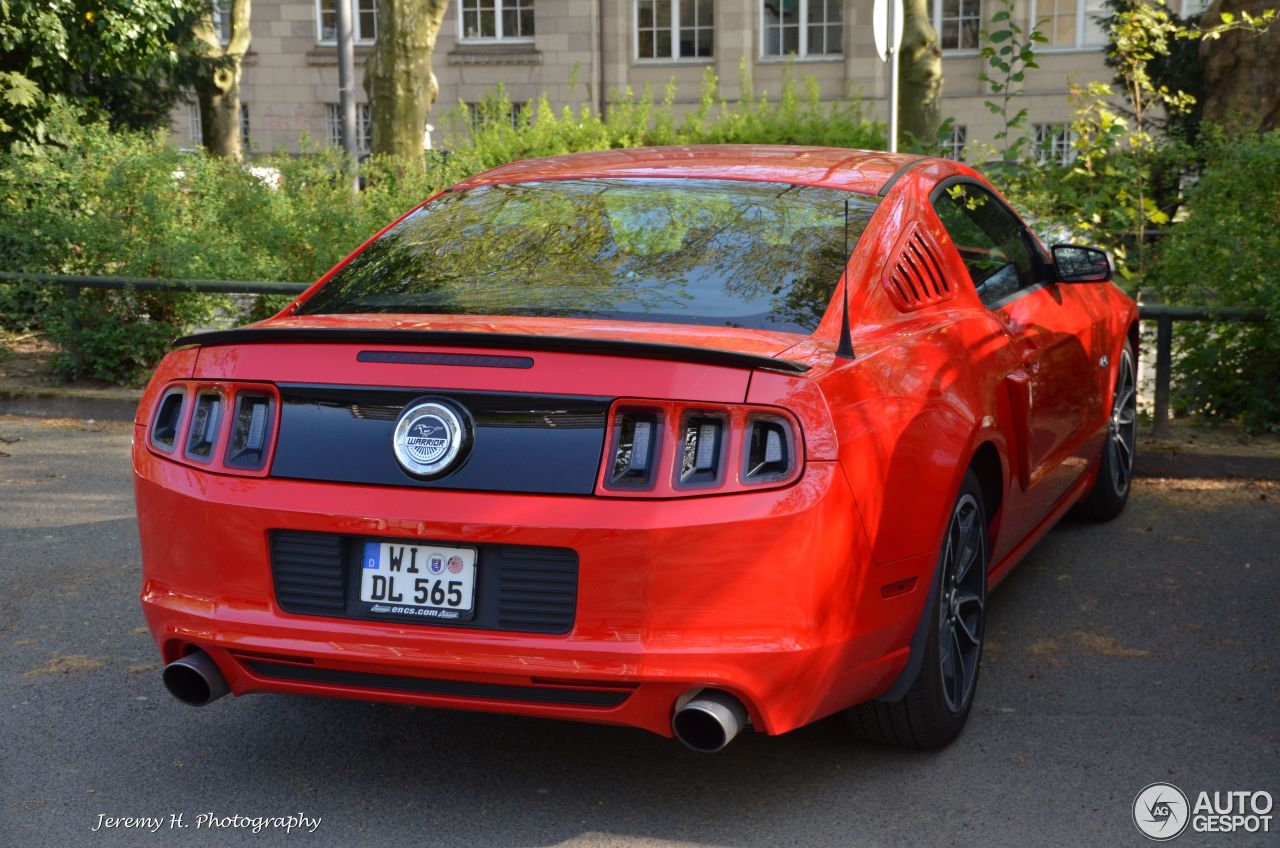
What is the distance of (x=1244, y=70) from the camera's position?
44.3 ft

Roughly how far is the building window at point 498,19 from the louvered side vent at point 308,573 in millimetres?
36582

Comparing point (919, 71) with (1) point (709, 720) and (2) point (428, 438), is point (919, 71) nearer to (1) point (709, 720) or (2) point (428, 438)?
(2) point (428, 438)

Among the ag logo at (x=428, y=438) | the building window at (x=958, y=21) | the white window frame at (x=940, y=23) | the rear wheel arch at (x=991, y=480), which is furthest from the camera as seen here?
the building window at (x=958, y=21)

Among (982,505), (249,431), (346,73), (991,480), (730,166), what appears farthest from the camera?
(346,73)

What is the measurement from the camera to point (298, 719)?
4.53m

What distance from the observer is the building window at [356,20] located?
3869 centimetres

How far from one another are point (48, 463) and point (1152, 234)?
6.72 meters

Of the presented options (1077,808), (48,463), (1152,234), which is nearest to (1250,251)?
(1152,234)

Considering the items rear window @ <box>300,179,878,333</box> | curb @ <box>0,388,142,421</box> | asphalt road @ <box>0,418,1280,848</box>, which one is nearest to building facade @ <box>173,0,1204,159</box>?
curb @ <box>0,388,142,421</box>

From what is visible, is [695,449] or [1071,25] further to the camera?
[1071,25]

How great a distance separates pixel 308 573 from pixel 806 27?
119 feet

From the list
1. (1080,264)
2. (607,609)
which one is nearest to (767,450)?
(607,609)

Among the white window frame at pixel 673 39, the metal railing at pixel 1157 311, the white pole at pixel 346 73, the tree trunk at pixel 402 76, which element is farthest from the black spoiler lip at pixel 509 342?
the white window frame at pixel 673 39

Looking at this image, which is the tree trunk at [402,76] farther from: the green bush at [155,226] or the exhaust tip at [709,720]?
the exhaust tip at [709,720]
